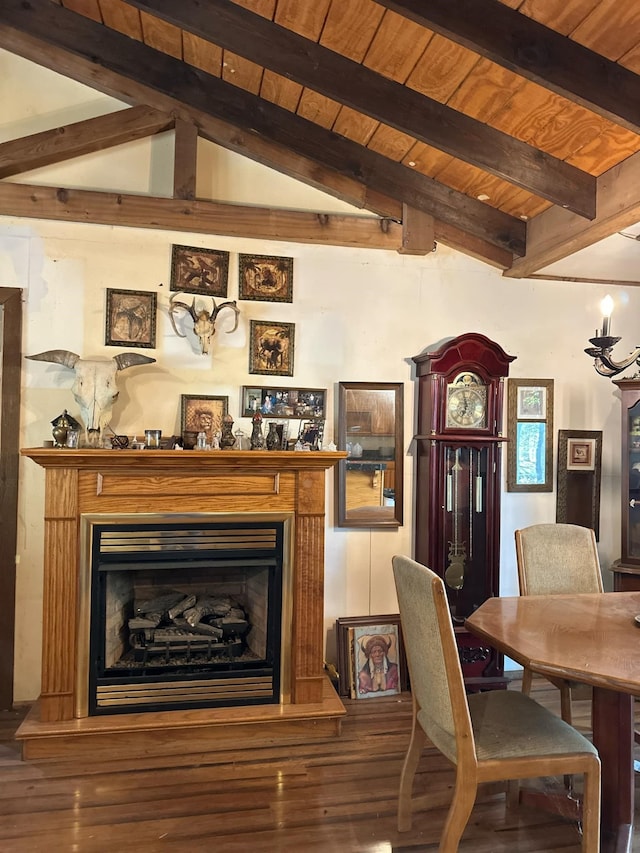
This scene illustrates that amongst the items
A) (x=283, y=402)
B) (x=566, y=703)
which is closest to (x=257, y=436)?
(x=283, y=402)

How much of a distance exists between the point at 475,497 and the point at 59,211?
2792mm

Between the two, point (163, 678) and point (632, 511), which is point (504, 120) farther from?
point (163, 678)

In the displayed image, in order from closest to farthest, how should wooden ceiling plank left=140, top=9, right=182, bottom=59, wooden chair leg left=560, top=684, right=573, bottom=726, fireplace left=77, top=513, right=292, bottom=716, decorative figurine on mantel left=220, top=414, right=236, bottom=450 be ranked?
1. wooden chair leg left=560, top=684, right=573, bottom=726
2. wooden ceiling plank left=140, top=9, right=182, bottom=59
3. fireplace left=77, top=513, right=292, bottom=716
4. decorative figurine on mantel left=220, top=414, right=236, bottom=450

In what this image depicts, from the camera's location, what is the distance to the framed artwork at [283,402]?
3.39 meters

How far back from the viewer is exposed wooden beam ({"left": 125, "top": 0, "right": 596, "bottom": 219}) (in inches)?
96.9

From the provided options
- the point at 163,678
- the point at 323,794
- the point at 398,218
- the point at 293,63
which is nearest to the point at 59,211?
the point at 293,63

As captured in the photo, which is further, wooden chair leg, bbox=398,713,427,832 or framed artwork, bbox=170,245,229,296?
framed artwork, bbox=170,245,229,296

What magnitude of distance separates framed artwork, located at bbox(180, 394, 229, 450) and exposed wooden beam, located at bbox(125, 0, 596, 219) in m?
1.64

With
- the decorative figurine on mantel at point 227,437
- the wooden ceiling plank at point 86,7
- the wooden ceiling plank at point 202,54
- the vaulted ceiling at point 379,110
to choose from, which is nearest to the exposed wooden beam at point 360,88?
the vaulted ceiling at point 379,110

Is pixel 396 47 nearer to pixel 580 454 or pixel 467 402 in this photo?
pixel 467 402

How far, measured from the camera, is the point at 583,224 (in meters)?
2.89

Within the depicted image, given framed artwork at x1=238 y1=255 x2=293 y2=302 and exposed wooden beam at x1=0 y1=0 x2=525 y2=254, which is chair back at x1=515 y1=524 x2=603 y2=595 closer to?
exposed wooden beam at x1=0 y1=0 x2=525 y2=254

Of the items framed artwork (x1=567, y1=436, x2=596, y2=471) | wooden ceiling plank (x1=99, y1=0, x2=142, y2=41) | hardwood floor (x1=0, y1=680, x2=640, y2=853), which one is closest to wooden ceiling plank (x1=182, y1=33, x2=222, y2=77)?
wooden ceiling plank (x1=99, y1=0, x2=142, y2=41)

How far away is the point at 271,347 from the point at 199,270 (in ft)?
1.92
